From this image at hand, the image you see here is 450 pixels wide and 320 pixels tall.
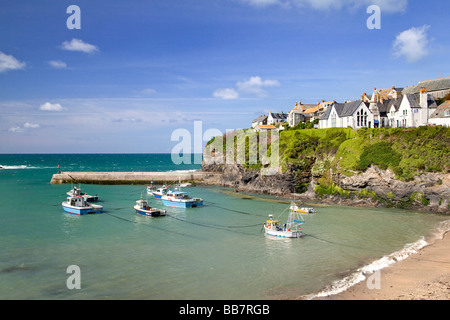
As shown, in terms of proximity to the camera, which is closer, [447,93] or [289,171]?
[289,171]

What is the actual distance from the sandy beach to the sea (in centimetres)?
84

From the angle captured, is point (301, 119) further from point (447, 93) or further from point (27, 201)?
point (27, 201)

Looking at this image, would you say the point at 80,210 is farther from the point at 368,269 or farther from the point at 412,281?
the point at 412,281

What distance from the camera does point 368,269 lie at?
81.4 feet

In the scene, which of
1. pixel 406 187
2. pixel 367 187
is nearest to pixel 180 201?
pixel 367 187

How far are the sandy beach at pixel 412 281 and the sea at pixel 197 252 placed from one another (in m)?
0.84

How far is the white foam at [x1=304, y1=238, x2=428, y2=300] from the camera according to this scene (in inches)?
826

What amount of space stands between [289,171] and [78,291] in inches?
1893

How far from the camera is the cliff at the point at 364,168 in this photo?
156 ft

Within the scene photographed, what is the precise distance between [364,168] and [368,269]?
31317 millimetres

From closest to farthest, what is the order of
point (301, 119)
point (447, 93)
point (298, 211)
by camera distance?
point (298, 211)
point (447, 93)
point (301, 119)

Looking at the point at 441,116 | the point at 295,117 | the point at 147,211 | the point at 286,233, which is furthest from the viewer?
the point at 295,117
